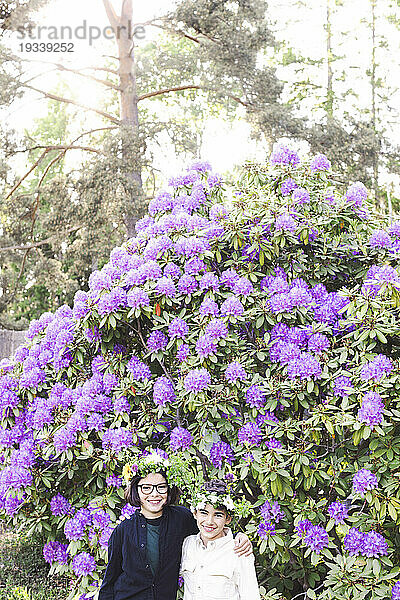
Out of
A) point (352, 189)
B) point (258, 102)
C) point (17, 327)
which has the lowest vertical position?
point (17, 327)

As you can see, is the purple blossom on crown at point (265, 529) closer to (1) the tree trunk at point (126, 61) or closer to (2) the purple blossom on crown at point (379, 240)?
(2) the purple blossom on crown at point (379, 240)

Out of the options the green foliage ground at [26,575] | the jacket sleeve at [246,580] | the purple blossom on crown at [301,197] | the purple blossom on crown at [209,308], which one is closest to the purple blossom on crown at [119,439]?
the purple blossom on crown at [209,308]

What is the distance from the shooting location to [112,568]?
245 cm

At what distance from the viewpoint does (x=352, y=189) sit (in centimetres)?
362

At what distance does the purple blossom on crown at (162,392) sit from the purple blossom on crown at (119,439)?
0.19 m

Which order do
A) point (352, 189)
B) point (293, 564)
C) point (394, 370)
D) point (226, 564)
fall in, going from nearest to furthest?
point (226, 564) → point (394, 370) → point (293, 564) → point (352, 189)

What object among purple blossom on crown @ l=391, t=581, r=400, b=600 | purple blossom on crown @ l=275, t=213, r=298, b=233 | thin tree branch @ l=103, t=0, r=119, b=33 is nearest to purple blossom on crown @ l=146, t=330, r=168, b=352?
purple blossom on crown @ l=275, t=213, r=298, b=233

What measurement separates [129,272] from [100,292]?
17 centimetres

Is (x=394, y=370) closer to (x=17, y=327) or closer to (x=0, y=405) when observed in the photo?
(x=0, y=405)

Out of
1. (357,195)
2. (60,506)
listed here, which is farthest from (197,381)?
(357,195)

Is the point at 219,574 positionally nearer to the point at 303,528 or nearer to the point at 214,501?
the point at 214,501

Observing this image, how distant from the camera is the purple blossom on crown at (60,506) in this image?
3.51 metres

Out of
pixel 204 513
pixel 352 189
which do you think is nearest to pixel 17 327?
pixel 352 189

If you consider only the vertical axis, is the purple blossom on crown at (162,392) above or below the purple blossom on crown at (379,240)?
below
